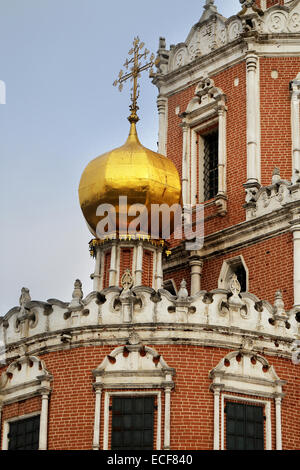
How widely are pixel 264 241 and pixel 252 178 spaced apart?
181cm

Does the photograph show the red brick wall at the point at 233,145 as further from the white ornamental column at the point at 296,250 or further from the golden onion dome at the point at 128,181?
the golden onion dome at the point at 128,181

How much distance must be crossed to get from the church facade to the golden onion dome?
3cm

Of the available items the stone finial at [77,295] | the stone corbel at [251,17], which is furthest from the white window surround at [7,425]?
the stone corbel at [251,17]

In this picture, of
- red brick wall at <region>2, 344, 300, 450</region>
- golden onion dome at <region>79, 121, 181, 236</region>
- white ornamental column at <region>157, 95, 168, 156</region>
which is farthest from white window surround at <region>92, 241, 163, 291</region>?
white ornamental column at <region>157, 95, 168, 156</region>

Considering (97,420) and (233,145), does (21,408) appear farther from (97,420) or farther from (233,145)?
(233,145)

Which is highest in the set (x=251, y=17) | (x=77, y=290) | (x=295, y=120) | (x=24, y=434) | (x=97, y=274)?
(x=251, y=17)

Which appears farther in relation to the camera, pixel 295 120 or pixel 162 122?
pixel 162 122

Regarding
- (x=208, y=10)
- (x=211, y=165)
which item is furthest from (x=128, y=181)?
(x=208, y=10)

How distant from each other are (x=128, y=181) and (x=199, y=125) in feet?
16.4

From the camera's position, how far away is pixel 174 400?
796 inches

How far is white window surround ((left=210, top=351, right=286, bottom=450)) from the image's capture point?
20.4 meters

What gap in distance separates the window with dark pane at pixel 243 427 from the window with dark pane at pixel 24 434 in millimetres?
3305
